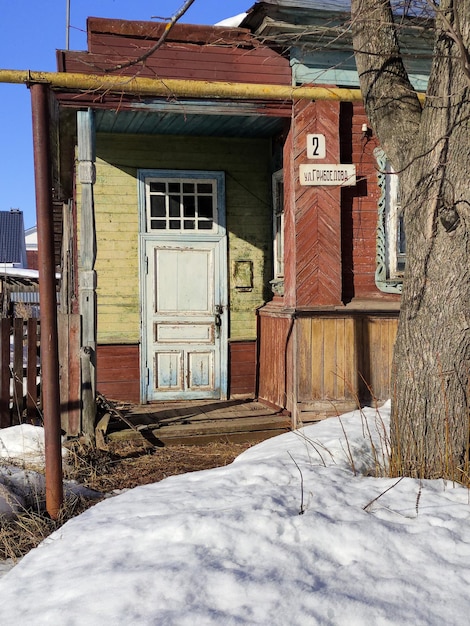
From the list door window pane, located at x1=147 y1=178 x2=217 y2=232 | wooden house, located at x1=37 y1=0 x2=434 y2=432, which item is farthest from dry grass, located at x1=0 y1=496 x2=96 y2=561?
door window pane, located at x1=147 y1=178 x2=217 y2=232

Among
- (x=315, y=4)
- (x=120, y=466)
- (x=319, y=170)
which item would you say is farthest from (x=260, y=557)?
(x=315, y=4)

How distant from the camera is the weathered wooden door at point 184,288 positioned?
8758 millimetres

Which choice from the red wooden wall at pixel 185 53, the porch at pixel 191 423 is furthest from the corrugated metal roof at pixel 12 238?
the red wooden wall at pixel 185 53

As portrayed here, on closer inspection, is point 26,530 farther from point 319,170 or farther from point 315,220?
point 319,170

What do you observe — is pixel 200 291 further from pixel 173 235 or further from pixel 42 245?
pixel 42 245

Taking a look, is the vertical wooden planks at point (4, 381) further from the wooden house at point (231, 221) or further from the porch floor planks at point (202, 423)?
the porch floor planks at point (202, 423)

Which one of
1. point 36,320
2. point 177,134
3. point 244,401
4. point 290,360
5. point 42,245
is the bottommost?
point 244,401

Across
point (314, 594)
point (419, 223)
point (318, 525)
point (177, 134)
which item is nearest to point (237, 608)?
point (314, 594)

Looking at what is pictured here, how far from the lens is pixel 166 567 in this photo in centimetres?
273

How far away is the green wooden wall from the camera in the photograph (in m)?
8.61

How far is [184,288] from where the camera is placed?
886cm

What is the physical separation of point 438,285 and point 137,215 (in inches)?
214

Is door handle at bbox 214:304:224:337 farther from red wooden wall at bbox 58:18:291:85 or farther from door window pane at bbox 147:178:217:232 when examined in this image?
red wooden wall at bbox 58:18:291:85

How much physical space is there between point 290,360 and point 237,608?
17.4 ft
